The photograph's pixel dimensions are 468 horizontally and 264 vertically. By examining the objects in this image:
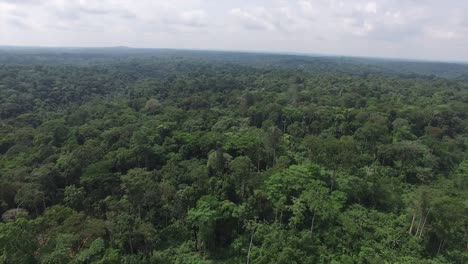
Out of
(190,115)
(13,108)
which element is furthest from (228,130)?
(13,108)

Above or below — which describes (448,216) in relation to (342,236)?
above

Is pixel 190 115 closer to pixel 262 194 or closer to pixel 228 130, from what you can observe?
pixel 228 130

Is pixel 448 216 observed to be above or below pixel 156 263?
above

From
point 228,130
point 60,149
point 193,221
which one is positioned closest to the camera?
point 193,221

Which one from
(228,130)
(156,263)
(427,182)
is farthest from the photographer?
(228,130)

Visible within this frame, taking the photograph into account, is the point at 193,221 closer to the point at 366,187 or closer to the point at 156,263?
the point at 156,263

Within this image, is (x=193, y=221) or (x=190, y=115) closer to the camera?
(x=193, y=221)

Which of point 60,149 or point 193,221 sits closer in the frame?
point 193,221

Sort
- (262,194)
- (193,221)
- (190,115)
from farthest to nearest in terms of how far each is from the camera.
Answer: (190,115)
(262,194)
(193,221)

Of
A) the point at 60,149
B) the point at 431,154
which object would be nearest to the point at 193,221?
the point at 60,149
